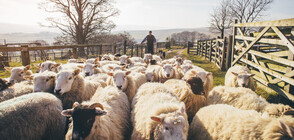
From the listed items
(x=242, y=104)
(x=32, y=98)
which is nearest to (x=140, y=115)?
(x=32, y=98)

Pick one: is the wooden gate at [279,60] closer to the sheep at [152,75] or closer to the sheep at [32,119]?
the sheep at [152,75]

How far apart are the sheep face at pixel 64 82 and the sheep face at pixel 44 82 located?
26cm

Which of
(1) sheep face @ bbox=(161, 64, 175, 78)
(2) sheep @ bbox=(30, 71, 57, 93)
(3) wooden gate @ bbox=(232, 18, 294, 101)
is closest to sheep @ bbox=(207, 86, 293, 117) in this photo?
(1) sheep face @ bbox=(161, 64, 175, 78)

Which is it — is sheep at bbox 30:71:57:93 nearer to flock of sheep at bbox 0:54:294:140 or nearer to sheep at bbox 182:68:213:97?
flock of sheep at bbox 0:54:294:140

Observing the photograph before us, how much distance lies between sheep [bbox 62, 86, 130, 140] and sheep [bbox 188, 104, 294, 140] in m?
1.12

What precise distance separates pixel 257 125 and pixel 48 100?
9.50ft

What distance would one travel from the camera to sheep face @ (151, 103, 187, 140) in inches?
74.2

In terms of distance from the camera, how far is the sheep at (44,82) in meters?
3.13

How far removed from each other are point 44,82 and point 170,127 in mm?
2629

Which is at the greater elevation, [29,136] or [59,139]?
[29,136]

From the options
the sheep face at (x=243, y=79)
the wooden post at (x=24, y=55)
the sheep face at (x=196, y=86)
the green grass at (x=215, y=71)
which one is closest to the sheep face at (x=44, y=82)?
the sheep face at (x=196, y=86)

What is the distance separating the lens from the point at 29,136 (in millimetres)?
2174

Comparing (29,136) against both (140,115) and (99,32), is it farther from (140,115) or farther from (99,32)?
(99,32)

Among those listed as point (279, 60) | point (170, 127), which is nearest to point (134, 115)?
point (170, 127)
